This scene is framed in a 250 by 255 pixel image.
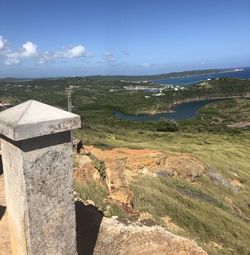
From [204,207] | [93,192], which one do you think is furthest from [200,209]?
[93,192]

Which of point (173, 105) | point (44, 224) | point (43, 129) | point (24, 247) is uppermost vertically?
point (43, 129)

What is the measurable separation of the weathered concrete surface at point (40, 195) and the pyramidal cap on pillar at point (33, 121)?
119 millimetres

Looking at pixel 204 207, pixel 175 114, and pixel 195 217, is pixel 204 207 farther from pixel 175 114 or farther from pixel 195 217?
pixel 175 114

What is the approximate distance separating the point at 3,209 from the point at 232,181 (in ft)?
46.7

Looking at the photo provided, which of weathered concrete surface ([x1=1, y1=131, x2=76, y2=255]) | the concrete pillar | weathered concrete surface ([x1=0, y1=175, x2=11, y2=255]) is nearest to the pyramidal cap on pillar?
the concrete pillar

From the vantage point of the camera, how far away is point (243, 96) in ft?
391

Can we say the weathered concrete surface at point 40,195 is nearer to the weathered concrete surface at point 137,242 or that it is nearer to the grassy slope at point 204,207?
the weathered concrete surface at point 137,242

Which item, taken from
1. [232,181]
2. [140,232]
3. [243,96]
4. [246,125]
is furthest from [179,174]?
[243,96]

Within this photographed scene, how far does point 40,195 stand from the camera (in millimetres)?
4332

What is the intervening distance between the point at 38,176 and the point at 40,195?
23cm

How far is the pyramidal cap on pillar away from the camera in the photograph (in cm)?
404

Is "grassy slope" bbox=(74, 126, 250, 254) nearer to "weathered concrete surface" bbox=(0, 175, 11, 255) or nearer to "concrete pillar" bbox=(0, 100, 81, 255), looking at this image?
"weathered concrete surface" bbox=(0, 175, 11, 255)

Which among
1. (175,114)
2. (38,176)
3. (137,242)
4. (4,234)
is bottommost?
(175,114)

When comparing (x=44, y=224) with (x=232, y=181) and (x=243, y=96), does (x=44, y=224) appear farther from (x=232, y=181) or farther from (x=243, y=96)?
(x=243, y=96)
